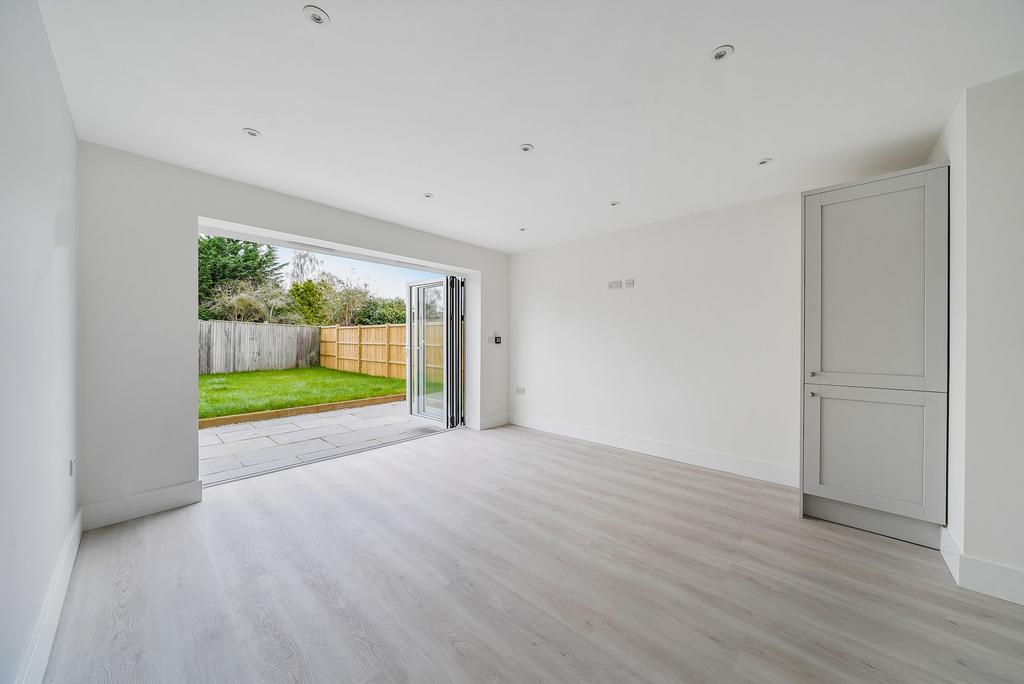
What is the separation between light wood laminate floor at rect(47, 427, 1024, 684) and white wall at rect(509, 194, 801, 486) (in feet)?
2.51

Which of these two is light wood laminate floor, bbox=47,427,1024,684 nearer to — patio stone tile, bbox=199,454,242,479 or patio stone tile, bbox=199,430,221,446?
patio stone tile, bbox=199,454,242,479

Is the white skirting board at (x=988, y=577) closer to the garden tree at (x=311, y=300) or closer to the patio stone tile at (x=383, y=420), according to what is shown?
the patio stone tile at (x=383, y=420)

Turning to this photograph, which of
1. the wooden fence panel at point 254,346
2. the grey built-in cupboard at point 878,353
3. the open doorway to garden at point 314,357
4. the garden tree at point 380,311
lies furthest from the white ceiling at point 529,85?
the garden tree at point 380,311

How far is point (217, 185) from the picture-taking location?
9.70 feet

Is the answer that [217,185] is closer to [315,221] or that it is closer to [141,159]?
[141,159]

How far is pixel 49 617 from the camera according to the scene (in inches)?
61.4

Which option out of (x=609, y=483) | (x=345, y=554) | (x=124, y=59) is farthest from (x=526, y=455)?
(x=124, y=59)

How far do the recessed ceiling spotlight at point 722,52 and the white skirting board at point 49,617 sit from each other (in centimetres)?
349

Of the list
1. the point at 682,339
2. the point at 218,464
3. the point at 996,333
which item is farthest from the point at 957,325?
the point at 218,464

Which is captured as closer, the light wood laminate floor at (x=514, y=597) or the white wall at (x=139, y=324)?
the light wood laminate floor at (x=514, y=597)

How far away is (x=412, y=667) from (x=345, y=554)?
96 centimetres

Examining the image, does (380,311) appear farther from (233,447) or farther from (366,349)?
(233,447)

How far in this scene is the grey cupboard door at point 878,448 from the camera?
222 cm

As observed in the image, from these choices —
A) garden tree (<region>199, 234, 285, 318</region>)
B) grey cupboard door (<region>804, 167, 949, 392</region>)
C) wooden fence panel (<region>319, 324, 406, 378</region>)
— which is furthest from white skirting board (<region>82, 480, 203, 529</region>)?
garden tree (<region>199, 234, 285, 318</region>)
